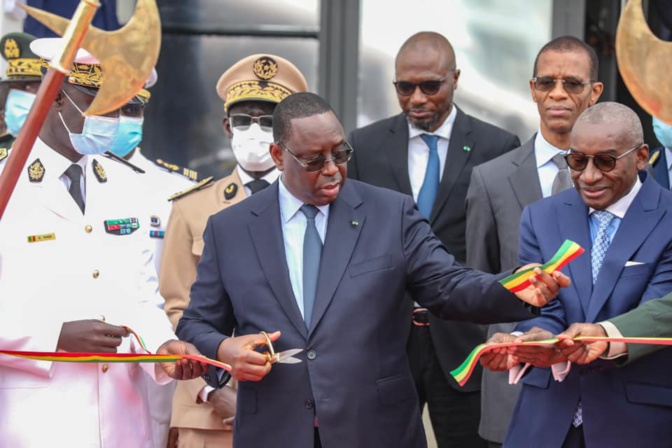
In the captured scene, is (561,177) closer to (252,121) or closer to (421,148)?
(421,148)

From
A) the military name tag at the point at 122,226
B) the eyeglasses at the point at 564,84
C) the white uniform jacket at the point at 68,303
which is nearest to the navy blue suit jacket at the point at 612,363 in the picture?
the eyeglasses at the point at 564,84

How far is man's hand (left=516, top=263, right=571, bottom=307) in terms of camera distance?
4980 mm

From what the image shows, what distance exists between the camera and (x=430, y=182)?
22.9 ft

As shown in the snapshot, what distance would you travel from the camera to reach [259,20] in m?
9.71

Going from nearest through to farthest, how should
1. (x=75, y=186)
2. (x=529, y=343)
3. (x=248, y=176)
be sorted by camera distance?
(x=529, y=343) < (x=75, y=186) < (x=248, y=176)

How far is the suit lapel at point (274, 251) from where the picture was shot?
5.46m

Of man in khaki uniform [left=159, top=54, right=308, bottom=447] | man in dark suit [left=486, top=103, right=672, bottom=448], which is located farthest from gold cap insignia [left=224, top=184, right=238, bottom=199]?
man in dark suit [left=486, top=103, right=672, bottom=448]

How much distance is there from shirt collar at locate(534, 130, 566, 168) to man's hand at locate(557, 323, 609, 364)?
1.49m

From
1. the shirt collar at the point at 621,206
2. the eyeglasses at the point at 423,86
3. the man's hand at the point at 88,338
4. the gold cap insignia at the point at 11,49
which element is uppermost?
the gold cap insignia at the point at 11,49

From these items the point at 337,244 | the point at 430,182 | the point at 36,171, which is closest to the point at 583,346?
the point at 337,244

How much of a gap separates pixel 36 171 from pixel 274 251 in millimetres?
1019

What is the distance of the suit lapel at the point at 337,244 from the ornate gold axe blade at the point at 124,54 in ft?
4.52

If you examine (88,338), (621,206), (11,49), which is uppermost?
(11,49)

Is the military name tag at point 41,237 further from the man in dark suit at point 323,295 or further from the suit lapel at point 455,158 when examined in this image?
the suit lapel at point 455,158
